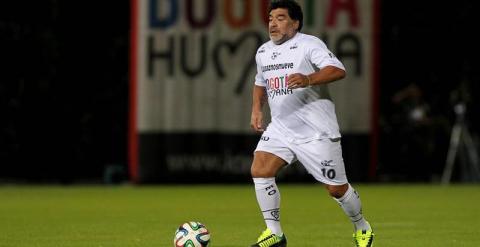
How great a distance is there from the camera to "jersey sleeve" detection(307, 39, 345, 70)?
9797 mm

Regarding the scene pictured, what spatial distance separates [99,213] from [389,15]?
36.2 ft

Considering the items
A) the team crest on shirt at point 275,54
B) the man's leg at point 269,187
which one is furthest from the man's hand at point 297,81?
the man's leg at point 269,187

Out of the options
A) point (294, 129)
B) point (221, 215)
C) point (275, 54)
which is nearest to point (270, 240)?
point (294, 129)

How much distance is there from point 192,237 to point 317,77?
1.64 m

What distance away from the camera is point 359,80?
22.5 meters

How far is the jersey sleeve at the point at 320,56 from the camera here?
9797 mm

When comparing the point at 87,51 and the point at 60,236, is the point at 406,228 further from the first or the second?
the point at 87,51

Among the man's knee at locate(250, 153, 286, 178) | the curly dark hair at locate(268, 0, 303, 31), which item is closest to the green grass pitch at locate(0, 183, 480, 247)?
the man's knee at locate(250, 153, 286, 178)

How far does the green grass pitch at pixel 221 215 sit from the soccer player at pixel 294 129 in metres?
1.19

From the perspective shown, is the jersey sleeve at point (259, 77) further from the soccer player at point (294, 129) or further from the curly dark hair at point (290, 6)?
the curly dark hair at point (290, 6)

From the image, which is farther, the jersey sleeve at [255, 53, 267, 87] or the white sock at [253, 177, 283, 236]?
the jersey sleeve at [255, 53, 267, 87]

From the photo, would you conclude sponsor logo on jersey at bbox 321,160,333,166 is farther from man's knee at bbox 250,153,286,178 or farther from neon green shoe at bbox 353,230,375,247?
neon green shoe at bbox 353,230,375,247

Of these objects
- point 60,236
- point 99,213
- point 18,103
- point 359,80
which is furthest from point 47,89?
point 60,236

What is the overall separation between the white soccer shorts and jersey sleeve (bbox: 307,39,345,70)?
63 centimetres
